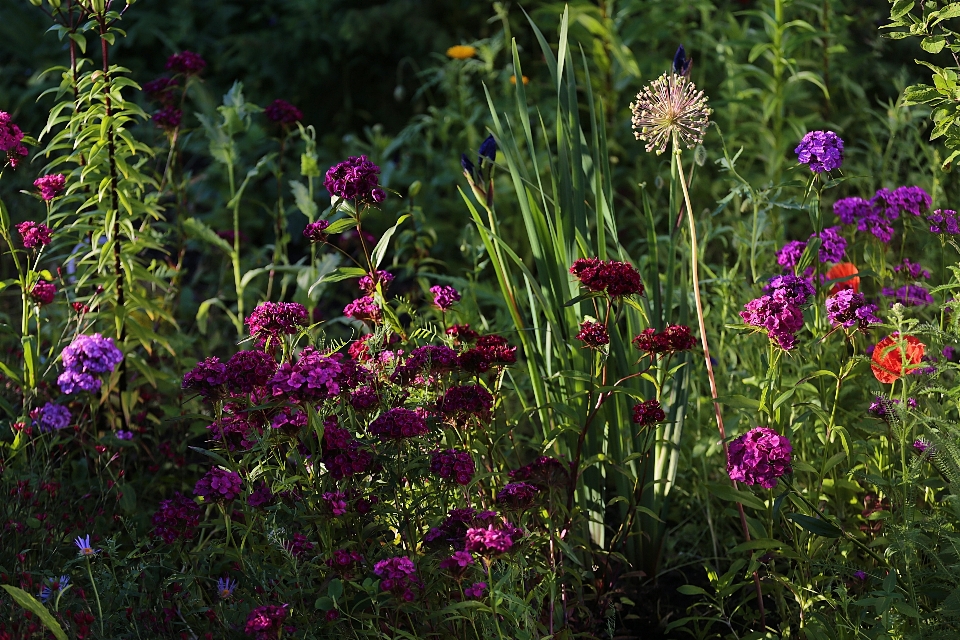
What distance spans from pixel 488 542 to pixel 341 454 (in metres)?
0.40

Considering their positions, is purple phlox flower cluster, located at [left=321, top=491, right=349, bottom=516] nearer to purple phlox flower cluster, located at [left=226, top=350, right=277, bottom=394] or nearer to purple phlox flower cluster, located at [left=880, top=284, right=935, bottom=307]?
purple phlox flower cluster, located at [left=226, top=350, right=277, bottom=394]

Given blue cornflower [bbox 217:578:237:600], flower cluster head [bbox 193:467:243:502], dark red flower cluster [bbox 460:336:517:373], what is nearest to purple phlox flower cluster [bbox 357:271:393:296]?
dark red flower cluster [bbox 460:336:517:373]

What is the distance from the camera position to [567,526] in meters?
2.23

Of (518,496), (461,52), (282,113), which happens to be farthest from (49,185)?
(461,52)

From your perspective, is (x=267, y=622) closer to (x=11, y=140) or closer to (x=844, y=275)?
(x=11, y=140)

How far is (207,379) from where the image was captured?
1.96m

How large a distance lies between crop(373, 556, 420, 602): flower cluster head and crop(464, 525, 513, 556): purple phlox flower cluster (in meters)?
0.14

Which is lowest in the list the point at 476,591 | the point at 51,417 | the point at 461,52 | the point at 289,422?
the point at 51,417

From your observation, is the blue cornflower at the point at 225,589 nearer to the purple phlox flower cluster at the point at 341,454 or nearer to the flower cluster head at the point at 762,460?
the purple phlox flower cluster at the point at 341,454

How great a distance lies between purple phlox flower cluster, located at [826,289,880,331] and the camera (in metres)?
2.07

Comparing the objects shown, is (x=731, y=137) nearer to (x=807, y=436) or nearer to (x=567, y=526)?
(x=807, y=436)

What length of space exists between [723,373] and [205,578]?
164 centimetres

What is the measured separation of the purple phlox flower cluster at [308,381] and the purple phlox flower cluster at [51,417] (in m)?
1.22

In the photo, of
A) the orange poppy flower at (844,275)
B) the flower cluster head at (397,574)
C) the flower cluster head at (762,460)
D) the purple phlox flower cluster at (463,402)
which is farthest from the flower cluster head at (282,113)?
the flower cluster head at (762,460)
